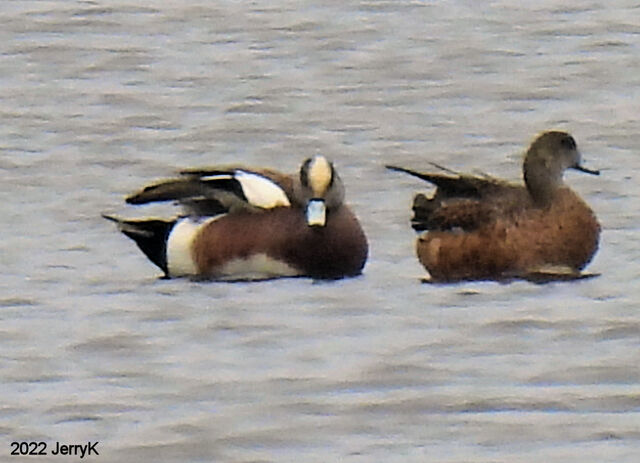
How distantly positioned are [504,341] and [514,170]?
4.16m

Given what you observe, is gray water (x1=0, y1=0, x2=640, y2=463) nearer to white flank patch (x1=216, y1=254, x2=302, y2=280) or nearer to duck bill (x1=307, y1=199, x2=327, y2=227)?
white flank patch (x1=216, y1=254, x2=302, y2=280)

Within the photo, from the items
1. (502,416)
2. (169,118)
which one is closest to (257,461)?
(502,416)

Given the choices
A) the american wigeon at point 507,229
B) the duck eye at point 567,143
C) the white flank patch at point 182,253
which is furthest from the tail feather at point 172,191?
the duck eye at point 567,143

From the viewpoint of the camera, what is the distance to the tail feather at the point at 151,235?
11117mm

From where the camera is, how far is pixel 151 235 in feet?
36.9

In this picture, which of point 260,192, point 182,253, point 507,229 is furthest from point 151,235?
point 507,229

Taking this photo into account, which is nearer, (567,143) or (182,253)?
(182,253)

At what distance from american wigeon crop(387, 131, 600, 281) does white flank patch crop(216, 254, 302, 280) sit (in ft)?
1.83

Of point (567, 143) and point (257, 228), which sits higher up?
point (567, 143)

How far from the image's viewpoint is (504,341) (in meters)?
9.59

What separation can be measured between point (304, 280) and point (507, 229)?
80cm

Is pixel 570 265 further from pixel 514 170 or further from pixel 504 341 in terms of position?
pixel 514 170

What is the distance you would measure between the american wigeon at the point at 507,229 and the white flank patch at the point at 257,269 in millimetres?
557

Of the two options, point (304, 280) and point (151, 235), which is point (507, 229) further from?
point (151, 235)
